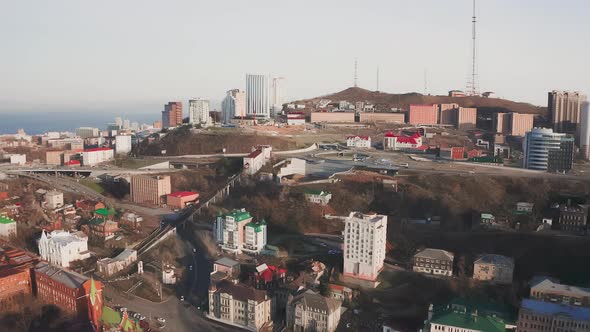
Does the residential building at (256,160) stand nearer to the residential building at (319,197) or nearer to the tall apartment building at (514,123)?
the residential building at (319,197)

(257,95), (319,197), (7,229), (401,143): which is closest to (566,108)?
(401,143)

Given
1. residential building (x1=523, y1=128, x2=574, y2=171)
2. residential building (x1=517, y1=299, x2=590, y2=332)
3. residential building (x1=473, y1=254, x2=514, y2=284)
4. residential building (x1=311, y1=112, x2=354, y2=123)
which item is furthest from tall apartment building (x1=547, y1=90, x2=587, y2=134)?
residential building (x1=517, y1=299, x2=590, y2=332)

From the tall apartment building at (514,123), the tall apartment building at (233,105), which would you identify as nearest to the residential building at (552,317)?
the tall apartment building at (514,123)

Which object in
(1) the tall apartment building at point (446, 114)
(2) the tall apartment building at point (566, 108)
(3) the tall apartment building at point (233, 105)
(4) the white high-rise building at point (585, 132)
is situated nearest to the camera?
(4) the white high-rise building at point (585, 132)

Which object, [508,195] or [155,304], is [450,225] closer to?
[508,195]

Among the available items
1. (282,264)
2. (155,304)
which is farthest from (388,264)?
(155,304)

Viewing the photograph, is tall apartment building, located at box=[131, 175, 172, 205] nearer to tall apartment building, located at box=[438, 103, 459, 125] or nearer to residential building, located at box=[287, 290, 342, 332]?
residential building, located at box=[287, 290, 342, 332]

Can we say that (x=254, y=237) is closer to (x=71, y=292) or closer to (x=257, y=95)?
(x=71, y=292)
